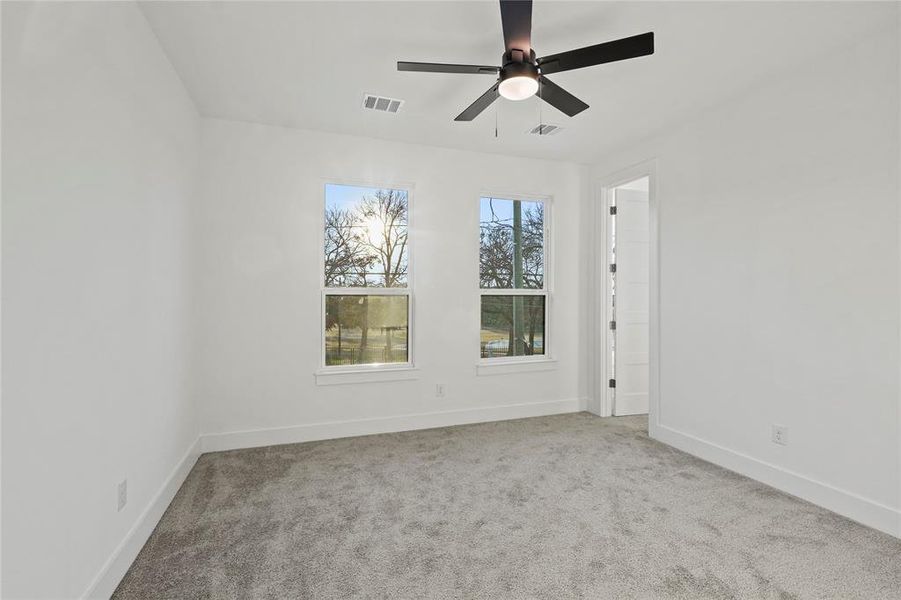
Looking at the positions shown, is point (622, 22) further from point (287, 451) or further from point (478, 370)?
point (287, 451)

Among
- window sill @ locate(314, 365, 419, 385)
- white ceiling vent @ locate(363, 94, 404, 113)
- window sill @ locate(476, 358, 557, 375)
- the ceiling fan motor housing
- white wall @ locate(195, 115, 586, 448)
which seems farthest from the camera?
window sill @ locate(476, 358, 557, 375)

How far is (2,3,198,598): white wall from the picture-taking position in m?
1.37

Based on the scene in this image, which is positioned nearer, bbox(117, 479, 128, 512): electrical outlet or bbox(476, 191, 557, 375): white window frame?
bbox(117, 479, 128, 512): electrical outlet

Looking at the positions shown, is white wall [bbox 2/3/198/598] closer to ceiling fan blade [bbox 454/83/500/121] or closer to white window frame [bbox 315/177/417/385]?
white window frame [bbox 315/177/417/385]

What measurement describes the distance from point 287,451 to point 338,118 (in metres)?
2.77

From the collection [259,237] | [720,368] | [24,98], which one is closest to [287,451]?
[259,237]

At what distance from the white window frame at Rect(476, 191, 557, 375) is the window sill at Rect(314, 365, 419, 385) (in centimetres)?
74

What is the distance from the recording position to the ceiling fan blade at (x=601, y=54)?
6.68 feet

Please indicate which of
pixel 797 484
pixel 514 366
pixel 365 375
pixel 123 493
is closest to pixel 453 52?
pixel 365 375

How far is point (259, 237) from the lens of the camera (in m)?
3.90

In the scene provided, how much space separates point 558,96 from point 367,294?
249 cm

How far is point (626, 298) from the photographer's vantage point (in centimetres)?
491

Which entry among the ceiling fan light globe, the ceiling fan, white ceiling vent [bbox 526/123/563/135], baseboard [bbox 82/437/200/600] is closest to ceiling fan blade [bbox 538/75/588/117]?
the ceiling fan

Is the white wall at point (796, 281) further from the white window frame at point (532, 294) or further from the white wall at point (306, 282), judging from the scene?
the white wall at point (306, 282)
